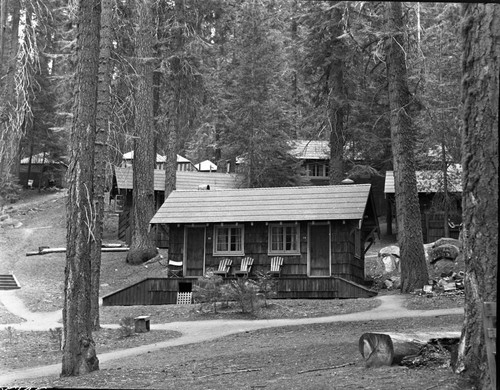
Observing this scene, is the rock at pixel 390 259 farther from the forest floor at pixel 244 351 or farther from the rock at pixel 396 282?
the forest floor at pixel 244 351

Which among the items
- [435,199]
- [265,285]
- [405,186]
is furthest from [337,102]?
[265,285]

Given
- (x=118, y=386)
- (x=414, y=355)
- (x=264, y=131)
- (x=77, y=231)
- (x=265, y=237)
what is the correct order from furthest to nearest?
1. (x=264, y=131)
2. (x=265, y=237)
3. (x=77, y=231)
4. (x=118, y=386)
5. (x=414, y=355)

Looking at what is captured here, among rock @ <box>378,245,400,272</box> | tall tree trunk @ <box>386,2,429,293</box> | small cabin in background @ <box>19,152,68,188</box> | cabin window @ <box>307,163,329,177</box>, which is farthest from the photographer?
small cabin in background @ <box>19,152,68,188</box>

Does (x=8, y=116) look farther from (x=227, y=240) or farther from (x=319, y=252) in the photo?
(x=319, y=252)

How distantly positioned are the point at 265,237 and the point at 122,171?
17011mm

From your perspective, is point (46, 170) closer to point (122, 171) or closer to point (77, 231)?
point (122, 171)

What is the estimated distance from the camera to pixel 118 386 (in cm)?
998

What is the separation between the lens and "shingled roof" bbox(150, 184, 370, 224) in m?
23.7

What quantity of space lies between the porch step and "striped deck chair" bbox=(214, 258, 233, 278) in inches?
353

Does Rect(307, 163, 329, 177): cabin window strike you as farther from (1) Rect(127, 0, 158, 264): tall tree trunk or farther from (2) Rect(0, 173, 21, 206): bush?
(2) Rect(0, 173, 21, 206): bush

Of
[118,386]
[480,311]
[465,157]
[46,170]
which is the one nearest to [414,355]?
[480,311]

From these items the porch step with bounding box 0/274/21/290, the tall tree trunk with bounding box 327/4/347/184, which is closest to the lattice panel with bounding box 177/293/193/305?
the porch step with bounding box 0/274/21/290

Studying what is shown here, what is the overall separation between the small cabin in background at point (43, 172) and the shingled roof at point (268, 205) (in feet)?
105

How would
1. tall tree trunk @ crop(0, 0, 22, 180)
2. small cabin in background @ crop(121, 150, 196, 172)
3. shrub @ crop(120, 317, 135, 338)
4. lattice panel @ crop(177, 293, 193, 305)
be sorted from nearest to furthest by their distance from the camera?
tall tree trunk @ crop(0, 0, 22, 180), shrub @ crop(120, 317, 135, 338), lattice panel @ crop(177, 293, 193, 305), small cabin in background @ crop(121, 150, 196, 172)
